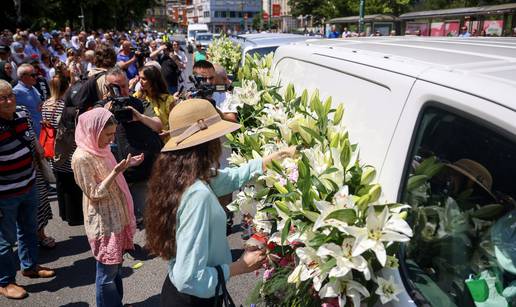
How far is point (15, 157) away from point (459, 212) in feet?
11.3

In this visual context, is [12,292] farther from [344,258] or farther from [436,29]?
[436,29]

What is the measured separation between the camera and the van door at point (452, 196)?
134 cm

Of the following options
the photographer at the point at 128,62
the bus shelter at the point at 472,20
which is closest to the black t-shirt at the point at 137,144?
the photographer at the point at 128,62

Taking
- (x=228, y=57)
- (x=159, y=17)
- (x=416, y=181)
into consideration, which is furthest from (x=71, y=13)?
(x=159, y=17)

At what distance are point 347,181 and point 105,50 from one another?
5.17 meters

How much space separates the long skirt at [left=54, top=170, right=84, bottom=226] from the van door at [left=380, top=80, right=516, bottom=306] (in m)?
3.75

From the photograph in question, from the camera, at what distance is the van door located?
134cm

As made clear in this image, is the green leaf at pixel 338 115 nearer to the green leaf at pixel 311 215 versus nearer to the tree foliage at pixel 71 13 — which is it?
the green leaf at pixel 311 215

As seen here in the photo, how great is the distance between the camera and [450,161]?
146cm

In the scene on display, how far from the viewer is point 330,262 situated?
145 centimetres

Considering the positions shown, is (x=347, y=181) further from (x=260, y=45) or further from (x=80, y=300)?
(x=260, y=45)

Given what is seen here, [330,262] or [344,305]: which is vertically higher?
[330,262]

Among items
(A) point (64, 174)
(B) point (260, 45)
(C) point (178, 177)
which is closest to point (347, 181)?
(C) point (178, 177)

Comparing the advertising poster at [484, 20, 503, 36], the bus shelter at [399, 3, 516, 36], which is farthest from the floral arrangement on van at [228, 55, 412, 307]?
the advertising poster at [484, 20, 503, 36]
